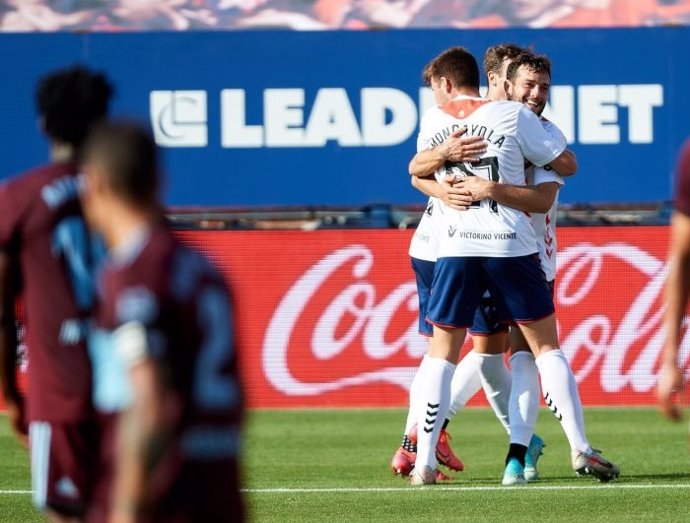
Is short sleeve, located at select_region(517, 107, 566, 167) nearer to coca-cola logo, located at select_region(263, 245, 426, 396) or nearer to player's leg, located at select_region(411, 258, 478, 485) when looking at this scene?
player's leg, located at select_region(411, 258, 478, 485)

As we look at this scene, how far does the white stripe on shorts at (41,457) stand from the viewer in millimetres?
4559

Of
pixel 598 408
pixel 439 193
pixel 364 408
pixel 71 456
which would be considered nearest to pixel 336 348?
pixel 364 408

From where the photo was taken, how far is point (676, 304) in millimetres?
4906

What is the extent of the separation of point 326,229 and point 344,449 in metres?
A: 3.46

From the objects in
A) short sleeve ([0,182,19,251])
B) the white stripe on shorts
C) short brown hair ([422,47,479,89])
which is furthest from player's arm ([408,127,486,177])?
the white stripe on shorts

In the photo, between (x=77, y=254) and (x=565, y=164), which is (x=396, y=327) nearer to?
(x=565, y=164)

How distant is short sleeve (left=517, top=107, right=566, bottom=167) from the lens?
7875 millimetres

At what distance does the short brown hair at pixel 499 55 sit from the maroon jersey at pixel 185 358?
204 inches

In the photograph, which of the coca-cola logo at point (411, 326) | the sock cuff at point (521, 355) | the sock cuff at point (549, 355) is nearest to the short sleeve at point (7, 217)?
the sock cuff at point (549, 355)

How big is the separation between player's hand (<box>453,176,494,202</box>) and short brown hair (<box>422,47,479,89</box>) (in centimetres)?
57

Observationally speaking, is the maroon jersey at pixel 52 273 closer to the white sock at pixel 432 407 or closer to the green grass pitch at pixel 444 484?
the green grass pitch at pixel 444 484

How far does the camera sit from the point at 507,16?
18.2m

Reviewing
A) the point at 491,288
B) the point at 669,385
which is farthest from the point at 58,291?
the point at 491,288

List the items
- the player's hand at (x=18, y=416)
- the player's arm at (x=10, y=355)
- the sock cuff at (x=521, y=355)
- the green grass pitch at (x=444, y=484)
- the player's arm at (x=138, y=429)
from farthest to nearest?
the sock cuff at (x=521, y=355), the green grass pitch at (x=444, y=484), the player's hand at (x=18, y=416), the player's arm at (x=10, y=355), the player's arm at (x=138, y=429)
